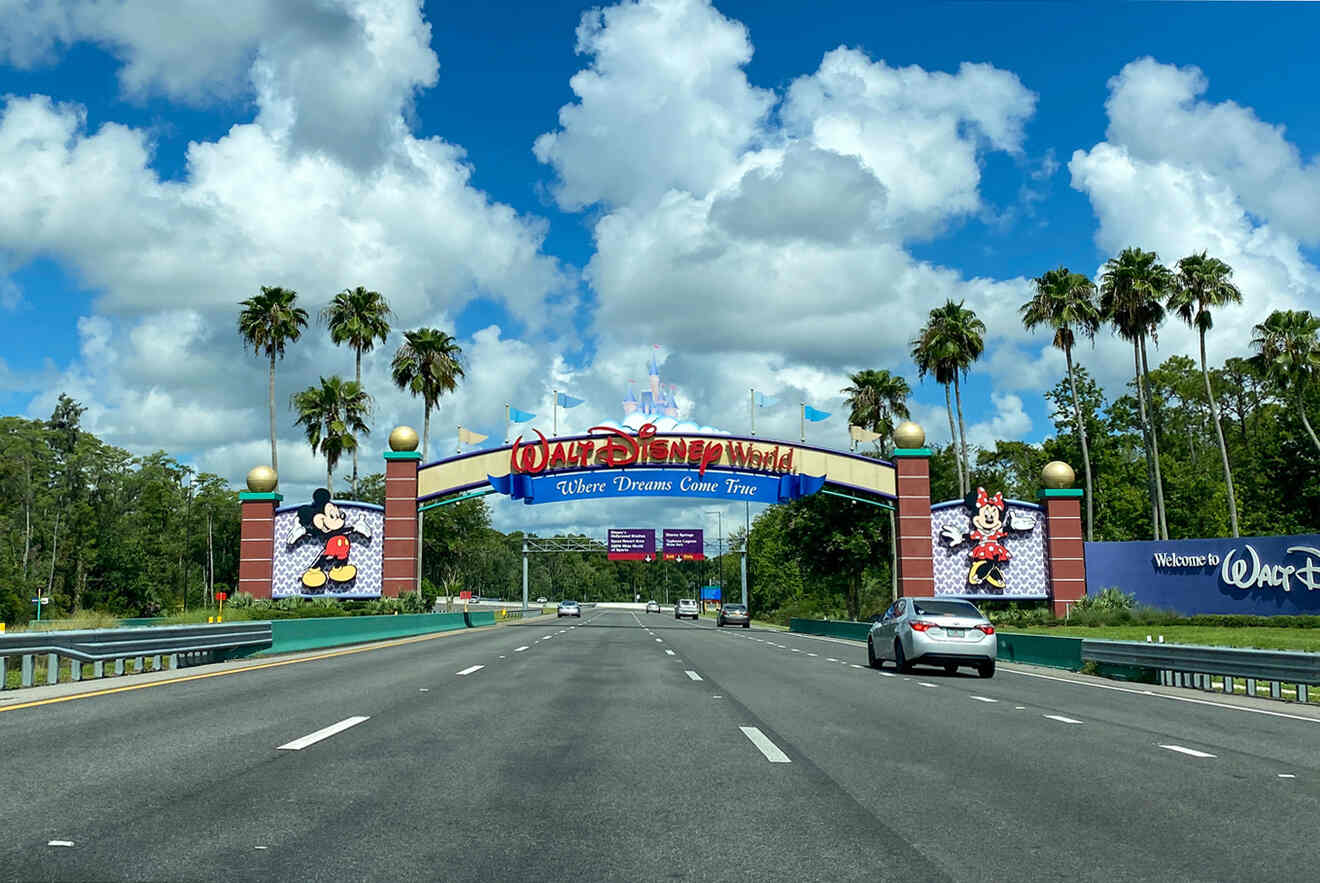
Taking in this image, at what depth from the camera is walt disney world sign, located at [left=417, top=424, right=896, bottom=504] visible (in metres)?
50.7

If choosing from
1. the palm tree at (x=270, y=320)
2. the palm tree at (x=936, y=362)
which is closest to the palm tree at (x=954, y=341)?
the palm tree at (x=936, y=362)

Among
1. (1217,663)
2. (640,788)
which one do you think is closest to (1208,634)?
(1217,663)

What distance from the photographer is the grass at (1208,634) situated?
29663 mm

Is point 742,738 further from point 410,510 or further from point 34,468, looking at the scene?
point 34,468

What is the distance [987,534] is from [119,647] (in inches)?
1530

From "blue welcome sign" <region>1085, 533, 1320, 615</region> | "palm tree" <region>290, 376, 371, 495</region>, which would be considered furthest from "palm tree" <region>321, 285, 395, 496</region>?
"blue welcome sign" <region>1085, 533, 1320, 615</region>

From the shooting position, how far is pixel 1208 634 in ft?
118

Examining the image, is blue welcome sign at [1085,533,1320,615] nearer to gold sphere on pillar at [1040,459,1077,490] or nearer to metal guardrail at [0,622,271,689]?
gold sphere on pillar at [1040,459,1077,490]

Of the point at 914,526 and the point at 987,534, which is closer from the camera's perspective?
the point at 987,534

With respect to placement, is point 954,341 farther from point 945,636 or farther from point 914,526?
point 945,636

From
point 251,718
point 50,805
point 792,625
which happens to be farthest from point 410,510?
point 50,805

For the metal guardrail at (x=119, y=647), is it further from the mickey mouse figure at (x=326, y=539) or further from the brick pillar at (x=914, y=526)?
the brick pillar at (x=914, y=526)

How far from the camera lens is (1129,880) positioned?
18.0 ft

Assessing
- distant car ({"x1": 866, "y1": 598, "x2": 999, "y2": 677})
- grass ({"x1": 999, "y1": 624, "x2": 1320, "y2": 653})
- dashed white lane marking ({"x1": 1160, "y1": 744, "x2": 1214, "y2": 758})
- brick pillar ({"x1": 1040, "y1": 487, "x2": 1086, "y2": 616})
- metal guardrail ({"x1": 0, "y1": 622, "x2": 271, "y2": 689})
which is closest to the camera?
dashed white lane marking ({"x1": 1160, "y1": 744, "x2": 1214, "y2": 758})
